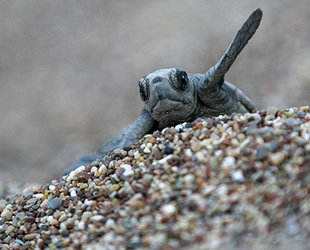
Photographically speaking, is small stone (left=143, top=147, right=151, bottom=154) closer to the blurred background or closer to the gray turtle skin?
the gray turtle skin

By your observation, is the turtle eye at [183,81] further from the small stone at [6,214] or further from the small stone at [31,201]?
the small stone at [6,214]

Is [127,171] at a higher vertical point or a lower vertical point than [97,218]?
higher

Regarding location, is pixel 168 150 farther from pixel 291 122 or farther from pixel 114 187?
A: pixel 291 122

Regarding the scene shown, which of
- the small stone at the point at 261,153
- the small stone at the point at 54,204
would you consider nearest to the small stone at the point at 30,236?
the small stone at the point at 54,204

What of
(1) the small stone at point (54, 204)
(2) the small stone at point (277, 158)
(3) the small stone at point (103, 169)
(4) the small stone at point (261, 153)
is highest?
(3) the small stone at point (103, 169)

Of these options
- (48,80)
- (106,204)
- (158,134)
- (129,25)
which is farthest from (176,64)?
(106,204)

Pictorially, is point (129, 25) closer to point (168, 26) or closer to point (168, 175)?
point (168, 26)

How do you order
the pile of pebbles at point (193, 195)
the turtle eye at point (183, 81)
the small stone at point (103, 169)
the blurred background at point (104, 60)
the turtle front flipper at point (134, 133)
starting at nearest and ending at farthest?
the pile of pebbles at point (193, 195) → the small stone at point (103, 169) → the turtle eye at point (183, 81) → the turtle front flipper at point (134, 133) → the blurred background at point (104, 60)

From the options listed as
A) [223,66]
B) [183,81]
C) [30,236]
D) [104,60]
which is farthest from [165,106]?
[104,60]
